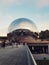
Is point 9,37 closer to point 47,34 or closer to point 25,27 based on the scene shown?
point 25,27

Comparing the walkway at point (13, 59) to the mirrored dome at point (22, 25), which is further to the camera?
the mirrored dome at point (22, 25)

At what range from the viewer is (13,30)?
14512cm

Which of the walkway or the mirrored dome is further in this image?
the mirrored dome

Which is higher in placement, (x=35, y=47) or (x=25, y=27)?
(x=25, y=27)

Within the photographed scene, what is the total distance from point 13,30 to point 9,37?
458cm

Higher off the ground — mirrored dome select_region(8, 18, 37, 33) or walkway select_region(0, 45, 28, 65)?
mirrored dome select_region(8, 18, 37, 33)

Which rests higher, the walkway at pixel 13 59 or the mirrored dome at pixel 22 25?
the mirrored dome at pixel 22 25

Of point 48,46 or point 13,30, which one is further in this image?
point 13,30

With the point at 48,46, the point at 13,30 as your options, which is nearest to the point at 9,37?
the point at 13,30

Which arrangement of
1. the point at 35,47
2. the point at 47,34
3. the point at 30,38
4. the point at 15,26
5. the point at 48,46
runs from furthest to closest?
the point at 47,34 → the point at 15,26 → the point at 30,38 → the point at 35,47 → the point at 48,46

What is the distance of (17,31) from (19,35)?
2.43m

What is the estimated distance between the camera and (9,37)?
14400cm

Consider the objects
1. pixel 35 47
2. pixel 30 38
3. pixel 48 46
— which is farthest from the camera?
pixel 30 38

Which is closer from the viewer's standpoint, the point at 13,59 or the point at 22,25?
the point at 13,59
